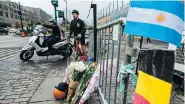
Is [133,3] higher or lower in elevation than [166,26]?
higher

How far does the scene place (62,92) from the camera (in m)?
3.53

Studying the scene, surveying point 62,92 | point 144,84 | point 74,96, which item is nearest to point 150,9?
point 144,84

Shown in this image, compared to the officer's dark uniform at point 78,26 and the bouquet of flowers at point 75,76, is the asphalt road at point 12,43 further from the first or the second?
the bouquet of flowers at point 75,76

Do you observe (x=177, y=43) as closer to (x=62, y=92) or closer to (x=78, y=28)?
(x=62, y=92)

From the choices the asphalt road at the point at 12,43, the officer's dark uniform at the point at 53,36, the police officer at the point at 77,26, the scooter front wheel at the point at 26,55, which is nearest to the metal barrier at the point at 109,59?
the police officer at the point at 77,26

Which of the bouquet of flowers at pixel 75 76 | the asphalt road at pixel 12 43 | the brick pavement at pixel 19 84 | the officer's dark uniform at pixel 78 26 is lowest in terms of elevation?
the brick pavement at pixel 19 84

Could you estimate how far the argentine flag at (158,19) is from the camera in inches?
43.1

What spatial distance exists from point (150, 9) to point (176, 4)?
17cm

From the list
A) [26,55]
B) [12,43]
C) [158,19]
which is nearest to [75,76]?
[158,19]

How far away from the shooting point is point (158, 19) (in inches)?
46.5

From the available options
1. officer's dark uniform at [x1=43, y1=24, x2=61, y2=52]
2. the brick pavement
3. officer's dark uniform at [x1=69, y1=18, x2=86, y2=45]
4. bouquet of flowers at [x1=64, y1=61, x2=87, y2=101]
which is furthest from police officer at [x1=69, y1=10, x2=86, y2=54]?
bouquet of flowers at [x1=64, y1=61, x2=87, y2=101]

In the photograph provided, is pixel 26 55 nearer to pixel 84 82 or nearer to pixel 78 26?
pixel 78 26

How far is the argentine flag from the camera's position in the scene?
1.09 m

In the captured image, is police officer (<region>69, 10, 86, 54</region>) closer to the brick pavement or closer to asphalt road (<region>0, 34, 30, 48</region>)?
the brick pavement
